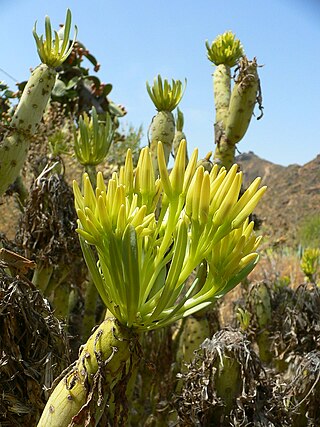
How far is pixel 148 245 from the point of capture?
3.35 ft

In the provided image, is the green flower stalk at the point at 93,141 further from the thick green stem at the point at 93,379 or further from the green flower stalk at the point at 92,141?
the thick green stem at the point at 93,379

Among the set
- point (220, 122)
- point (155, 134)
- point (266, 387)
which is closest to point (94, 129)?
point (155, 134)

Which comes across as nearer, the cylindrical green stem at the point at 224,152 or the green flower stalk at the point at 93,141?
the green flower stalk at the point at 93,141

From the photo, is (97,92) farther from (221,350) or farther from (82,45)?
(221,350)

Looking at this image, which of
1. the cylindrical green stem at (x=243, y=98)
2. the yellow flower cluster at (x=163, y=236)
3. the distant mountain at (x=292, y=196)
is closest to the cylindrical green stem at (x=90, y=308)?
the cylindrical green stem at (x=243, y=98)

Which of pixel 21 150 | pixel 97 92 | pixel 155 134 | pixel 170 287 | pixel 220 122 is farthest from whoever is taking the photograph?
pixel 97 92

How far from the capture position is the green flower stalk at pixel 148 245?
0.93 meters

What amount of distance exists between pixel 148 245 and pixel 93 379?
0.84 ft

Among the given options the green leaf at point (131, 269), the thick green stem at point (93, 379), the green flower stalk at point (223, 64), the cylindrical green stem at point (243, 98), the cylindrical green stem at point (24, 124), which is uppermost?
the green flower stalk at point (223, 64)

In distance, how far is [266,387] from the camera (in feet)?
5.68

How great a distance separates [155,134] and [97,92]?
19.4 ft

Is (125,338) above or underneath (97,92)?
underneath

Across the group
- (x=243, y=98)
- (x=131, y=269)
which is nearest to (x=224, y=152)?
(x=243, y=98)

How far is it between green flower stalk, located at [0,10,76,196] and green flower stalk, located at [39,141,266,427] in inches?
44.2
